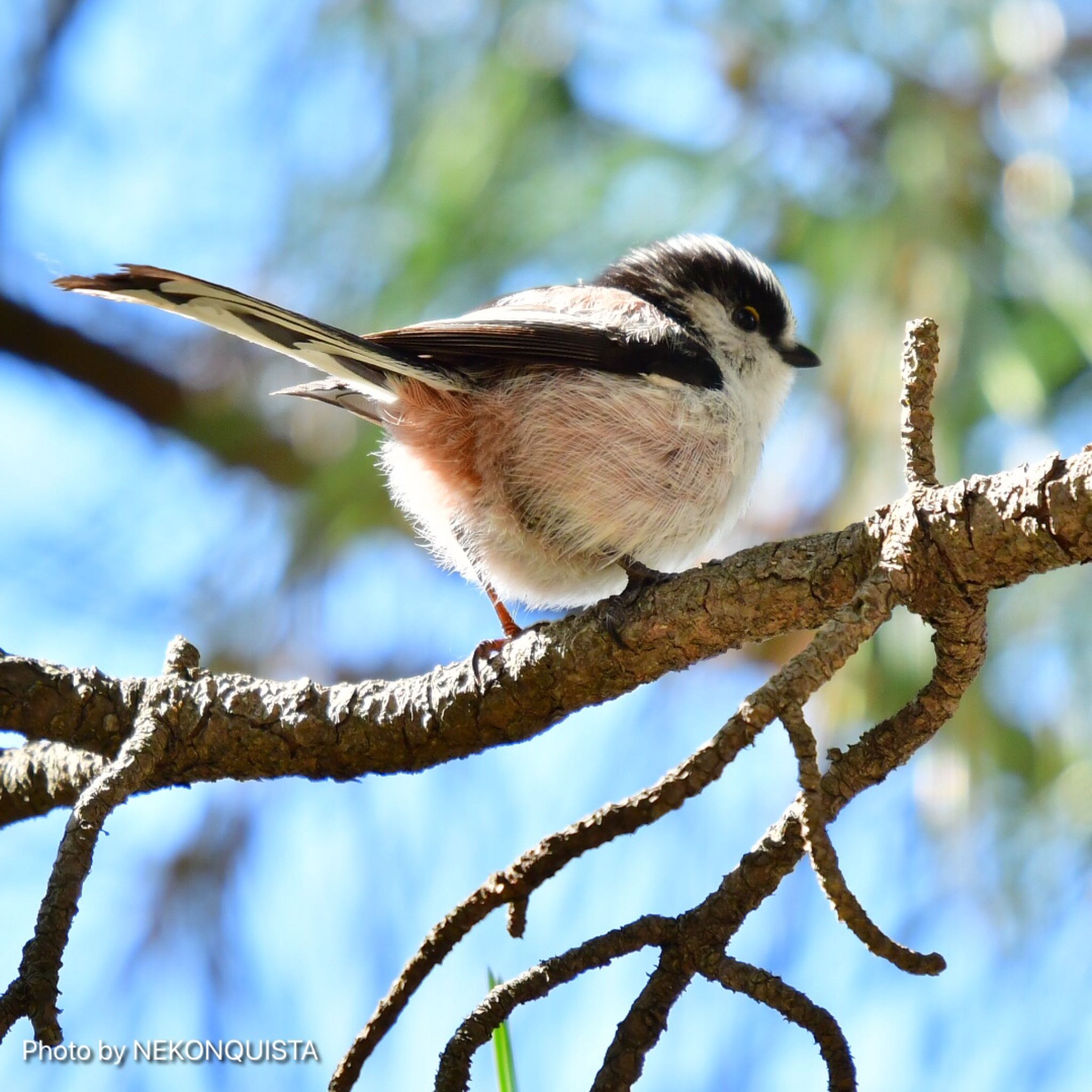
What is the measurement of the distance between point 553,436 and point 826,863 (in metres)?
1.66

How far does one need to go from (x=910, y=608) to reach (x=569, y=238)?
270 centimetres

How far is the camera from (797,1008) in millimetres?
1473

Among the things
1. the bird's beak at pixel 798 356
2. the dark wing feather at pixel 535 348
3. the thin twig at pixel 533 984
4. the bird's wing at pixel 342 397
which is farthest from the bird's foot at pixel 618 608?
the bird's beak at pixel 798 356

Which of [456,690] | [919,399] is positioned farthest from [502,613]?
[919,399]

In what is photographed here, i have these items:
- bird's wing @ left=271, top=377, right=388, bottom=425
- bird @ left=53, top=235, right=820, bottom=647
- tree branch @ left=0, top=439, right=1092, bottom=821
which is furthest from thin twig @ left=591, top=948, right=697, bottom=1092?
bird's wing @ left=271, top=377, right=388, bottom=425

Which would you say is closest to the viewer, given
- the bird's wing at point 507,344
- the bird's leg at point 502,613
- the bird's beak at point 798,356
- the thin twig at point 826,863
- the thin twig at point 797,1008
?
the thin twig at point 826,863

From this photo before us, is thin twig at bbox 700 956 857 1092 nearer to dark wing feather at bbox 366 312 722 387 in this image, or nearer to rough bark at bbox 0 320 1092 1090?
rough bark at bbox 0 320 1092 1090

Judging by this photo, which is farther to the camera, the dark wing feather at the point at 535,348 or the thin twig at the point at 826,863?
the dark wing feather at the point at 535,348

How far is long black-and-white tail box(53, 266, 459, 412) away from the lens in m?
2.07

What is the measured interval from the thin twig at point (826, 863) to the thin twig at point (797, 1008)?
0.14 m

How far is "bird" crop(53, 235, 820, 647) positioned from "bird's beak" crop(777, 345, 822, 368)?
0.79 ft

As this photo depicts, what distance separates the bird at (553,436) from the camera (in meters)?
2.84

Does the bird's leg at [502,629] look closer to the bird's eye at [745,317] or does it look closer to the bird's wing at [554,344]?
the bird's wing at [554,344]

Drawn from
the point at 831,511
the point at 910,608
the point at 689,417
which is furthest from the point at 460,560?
the point at 910,608
